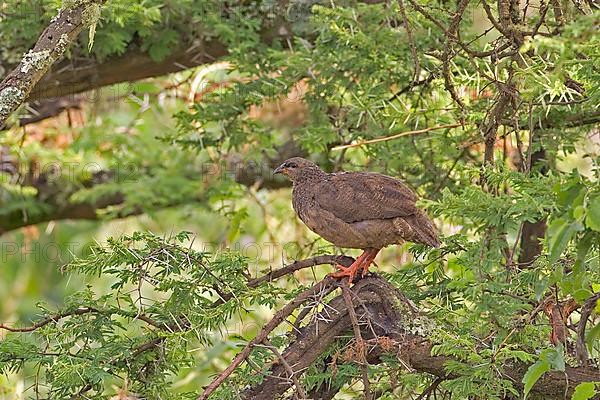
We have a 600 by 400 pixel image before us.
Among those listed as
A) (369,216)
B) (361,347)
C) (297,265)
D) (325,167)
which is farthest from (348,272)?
(325,167)

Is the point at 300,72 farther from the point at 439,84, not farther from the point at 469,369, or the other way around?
the point at 469,369

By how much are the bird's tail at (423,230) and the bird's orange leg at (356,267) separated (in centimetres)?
17

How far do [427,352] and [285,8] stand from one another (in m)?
3.11

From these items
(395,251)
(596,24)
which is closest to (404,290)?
(596,24)

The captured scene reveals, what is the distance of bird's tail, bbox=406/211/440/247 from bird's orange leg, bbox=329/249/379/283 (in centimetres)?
17

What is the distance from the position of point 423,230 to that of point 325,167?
2417 millimetres

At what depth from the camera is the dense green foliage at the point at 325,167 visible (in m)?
2.97

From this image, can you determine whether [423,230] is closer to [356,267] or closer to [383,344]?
[356,267]

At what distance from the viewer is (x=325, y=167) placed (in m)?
5.93

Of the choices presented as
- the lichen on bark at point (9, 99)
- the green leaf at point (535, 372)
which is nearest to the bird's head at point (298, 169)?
the lichen on bark at point (9, 99)

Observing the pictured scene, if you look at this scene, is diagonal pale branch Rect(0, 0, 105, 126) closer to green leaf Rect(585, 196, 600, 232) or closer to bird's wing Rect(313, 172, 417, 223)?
bird's wing Rect(313, 172, 417, 223)

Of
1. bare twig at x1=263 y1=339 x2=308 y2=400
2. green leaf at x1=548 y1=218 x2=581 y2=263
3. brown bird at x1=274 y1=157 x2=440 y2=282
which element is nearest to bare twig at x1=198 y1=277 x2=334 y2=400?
bare twig at x1=263 y1=339 x2=308 y2=400

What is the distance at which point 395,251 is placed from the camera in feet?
22.4

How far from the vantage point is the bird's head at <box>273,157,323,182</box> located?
13.3 feet
